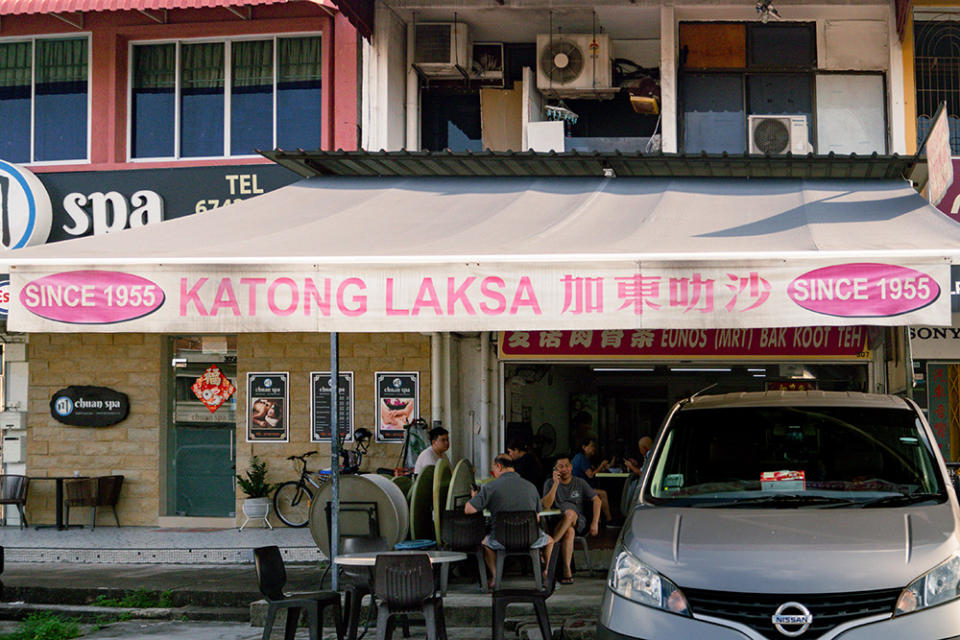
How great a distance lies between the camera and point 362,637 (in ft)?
29.0

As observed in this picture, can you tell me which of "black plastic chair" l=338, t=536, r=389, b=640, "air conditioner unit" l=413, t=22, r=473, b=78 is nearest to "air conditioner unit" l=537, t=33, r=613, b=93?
"air conditioner unit" l=413, t=22, r=473, b=78

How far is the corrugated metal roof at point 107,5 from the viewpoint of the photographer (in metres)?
13.0

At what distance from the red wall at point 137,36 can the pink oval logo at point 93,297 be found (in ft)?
20.7

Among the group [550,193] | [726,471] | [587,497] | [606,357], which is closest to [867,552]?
[726,471]

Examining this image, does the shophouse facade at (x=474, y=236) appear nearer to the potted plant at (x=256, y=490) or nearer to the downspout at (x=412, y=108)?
the downspout at (x=412, y=108)

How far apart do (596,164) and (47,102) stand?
8208 mm

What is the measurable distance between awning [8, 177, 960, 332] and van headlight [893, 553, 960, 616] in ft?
7.25

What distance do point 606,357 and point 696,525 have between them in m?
7.41

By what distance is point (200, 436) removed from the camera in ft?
50.1

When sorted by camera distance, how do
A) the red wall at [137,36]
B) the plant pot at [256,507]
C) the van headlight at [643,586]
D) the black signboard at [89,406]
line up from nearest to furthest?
the van headlight at [643,586] → the red wall at [137,36] → the plant pot at [256,507] → the black signboard at [89,406]

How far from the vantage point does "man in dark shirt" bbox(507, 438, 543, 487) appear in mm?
11523

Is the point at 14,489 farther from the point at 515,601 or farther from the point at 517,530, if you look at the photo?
the point at 515,601

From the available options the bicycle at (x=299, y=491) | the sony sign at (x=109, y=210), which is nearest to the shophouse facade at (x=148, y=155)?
the sony sign at (x=109, y=210)

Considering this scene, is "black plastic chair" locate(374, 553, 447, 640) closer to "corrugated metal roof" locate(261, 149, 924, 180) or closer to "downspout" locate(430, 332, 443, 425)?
"corrugated metal roof" locate(261, 149, 924, 180)
